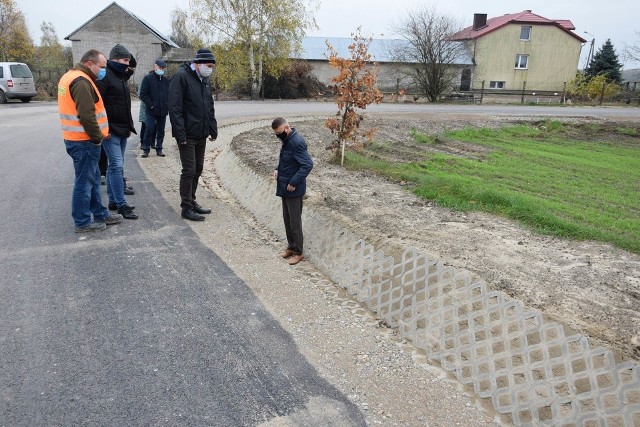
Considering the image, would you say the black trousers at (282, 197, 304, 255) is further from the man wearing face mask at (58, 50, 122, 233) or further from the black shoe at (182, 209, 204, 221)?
the man wearing face mask at (58, 50, 122, 233)

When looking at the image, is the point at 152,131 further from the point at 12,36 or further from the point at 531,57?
the point at 531,57

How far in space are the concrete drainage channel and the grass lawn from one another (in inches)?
93.9

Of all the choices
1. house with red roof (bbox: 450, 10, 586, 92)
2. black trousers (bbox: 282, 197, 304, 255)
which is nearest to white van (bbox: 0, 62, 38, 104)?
black trousers (bbox: 282, 197, 304, 255)

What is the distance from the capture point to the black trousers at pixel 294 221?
19.3 feet

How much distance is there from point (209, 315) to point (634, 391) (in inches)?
131

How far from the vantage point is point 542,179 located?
10.6 meters

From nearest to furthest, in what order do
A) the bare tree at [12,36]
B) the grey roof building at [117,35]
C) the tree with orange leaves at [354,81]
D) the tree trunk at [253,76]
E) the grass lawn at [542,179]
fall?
1. the grass lawn at [542,179]
2. the tree with orange leaves at [354,81]
3. the tree trunk at [253,76]
4. the bare tree at [12,36]
5. the grey roof building at [117,35]

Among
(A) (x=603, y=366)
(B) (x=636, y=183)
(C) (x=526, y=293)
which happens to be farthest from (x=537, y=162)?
(A) (x=603, y=366)

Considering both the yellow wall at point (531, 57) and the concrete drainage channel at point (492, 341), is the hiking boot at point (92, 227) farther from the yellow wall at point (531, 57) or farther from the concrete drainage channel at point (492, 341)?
the yellow wall at point (531, 57)

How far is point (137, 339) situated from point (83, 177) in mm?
2845

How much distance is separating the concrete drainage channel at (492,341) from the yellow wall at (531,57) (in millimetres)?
43073

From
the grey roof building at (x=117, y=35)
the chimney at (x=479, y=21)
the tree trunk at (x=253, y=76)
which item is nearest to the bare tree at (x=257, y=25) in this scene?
the tree trunk at (x=253, y=76)

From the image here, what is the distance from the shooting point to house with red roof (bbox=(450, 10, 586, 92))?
1758 inches

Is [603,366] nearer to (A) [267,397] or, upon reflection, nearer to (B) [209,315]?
(A) [267,397]
